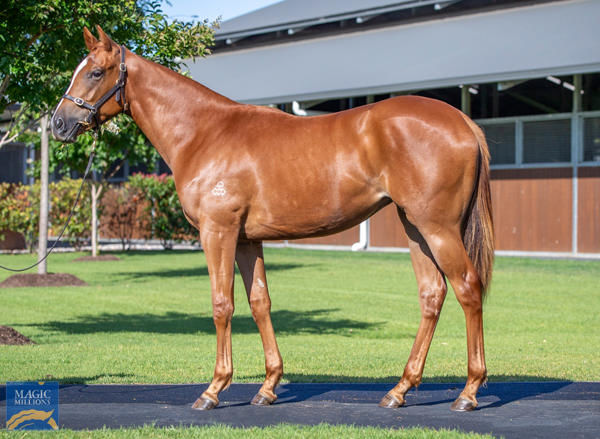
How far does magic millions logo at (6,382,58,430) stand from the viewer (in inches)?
192

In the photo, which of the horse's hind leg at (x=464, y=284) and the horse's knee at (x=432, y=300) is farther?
the horse's knee at (x=432, y=300)

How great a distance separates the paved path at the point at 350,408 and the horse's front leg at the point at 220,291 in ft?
0.45

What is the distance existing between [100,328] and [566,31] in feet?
49.2

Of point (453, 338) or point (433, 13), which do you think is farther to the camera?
point (433, 13)

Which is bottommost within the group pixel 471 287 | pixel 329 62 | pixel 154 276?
pixel 154 276

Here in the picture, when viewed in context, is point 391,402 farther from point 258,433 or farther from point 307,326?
point 307,326

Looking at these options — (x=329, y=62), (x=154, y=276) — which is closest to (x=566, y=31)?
(x=329, y=62)

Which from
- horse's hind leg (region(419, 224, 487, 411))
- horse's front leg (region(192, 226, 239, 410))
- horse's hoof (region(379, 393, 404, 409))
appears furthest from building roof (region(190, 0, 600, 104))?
horse's front leg (region(192, 226, 239, 410))

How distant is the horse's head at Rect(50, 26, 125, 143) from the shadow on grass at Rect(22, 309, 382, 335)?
18.1 feet

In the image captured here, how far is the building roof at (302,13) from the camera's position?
2362 cm

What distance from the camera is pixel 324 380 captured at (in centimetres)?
682

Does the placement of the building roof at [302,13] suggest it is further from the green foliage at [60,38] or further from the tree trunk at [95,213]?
the green foliage at [60,38]

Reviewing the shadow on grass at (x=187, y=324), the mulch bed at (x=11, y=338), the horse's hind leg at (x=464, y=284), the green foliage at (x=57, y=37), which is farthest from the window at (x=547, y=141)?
the horse's hind leg at (x=464, y=284)

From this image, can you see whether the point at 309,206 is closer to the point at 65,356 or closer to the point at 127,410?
the point at 127,410
